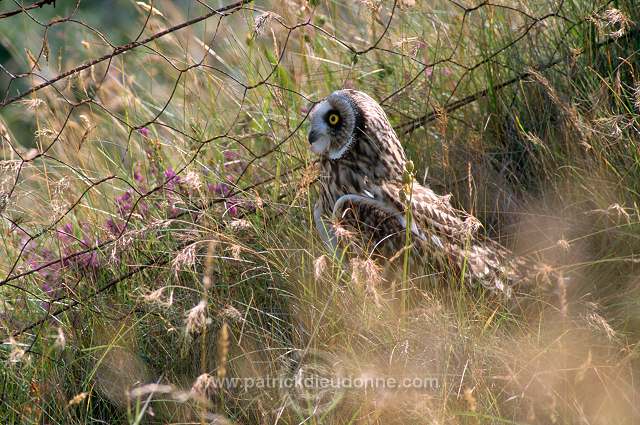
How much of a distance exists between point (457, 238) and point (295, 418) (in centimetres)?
111

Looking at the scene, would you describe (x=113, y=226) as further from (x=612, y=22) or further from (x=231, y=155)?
(x=612, y=22)

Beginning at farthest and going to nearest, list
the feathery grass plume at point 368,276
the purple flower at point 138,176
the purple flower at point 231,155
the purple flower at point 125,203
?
the purple flower at point 231,155 < the purple flower at point 138,176 < the purple flower at point 125,203 < the feathery grass plume at point 368,276

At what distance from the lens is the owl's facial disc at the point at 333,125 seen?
3.62m

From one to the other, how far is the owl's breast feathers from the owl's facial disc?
23 cm

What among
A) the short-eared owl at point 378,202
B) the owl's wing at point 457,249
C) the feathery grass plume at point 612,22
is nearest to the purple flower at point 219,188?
the short-eared owl at point 378,202

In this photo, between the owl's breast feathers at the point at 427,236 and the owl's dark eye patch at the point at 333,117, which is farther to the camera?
the owl's dark eye patch at the point at 333,117

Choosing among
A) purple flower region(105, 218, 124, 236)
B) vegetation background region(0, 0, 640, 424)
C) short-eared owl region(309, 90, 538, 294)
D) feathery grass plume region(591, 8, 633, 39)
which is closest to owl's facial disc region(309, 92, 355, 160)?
short-eared owl region(309, 90, 538, 294)

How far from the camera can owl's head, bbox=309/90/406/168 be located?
3617mm

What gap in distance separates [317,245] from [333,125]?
23.4 inches

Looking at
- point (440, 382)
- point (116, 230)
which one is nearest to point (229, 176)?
point (116, 230)

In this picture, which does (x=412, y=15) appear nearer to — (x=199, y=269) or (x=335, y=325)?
(x=199, y=269)

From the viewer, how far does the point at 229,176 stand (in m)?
3.81

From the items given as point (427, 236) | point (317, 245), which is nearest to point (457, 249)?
point (427, 236)

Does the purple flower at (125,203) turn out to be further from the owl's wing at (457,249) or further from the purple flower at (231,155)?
the owl's wing at (457,249)
